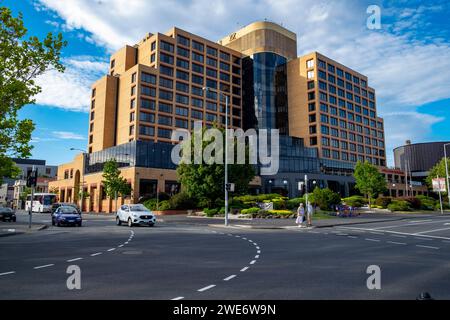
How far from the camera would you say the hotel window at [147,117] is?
227 ft

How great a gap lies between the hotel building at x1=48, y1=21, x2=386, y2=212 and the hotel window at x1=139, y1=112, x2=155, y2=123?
0.21 m

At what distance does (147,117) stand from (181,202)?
97.2 ft

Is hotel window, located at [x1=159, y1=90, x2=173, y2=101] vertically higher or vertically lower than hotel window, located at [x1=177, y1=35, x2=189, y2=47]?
lower

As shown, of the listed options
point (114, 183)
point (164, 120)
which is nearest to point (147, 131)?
point (164, 120)

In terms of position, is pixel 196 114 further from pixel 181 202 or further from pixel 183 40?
pixel 181 202

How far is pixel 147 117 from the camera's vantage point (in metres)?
70.1

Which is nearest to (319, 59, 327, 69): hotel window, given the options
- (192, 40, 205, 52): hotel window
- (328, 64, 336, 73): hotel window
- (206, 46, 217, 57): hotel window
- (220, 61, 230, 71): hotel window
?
(328, 64, 336, 73): hotel window

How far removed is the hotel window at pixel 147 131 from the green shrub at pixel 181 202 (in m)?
26.2

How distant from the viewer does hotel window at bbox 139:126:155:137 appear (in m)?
68.8

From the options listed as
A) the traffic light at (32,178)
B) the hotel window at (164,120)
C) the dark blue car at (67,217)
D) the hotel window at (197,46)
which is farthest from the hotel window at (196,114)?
the traffic light at (32,178)

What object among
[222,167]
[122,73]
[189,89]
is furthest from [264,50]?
[222,167]

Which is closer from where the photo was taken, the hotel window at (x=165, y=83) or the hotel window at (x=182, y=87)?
the hotel window at (x=165, y=83)

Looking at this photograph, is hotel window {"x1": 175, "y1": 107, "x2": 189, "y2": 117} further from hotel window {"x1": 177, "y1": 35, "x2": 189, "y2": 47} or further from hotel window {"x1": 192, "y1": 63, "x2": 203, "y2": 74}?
hotel window {"x1": 177, "y1": 35, "x2": 189, "y2": 47}

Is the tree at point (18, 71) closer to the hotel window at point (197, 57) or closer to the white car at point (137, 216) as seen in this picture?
the white car at point (137, 216)
